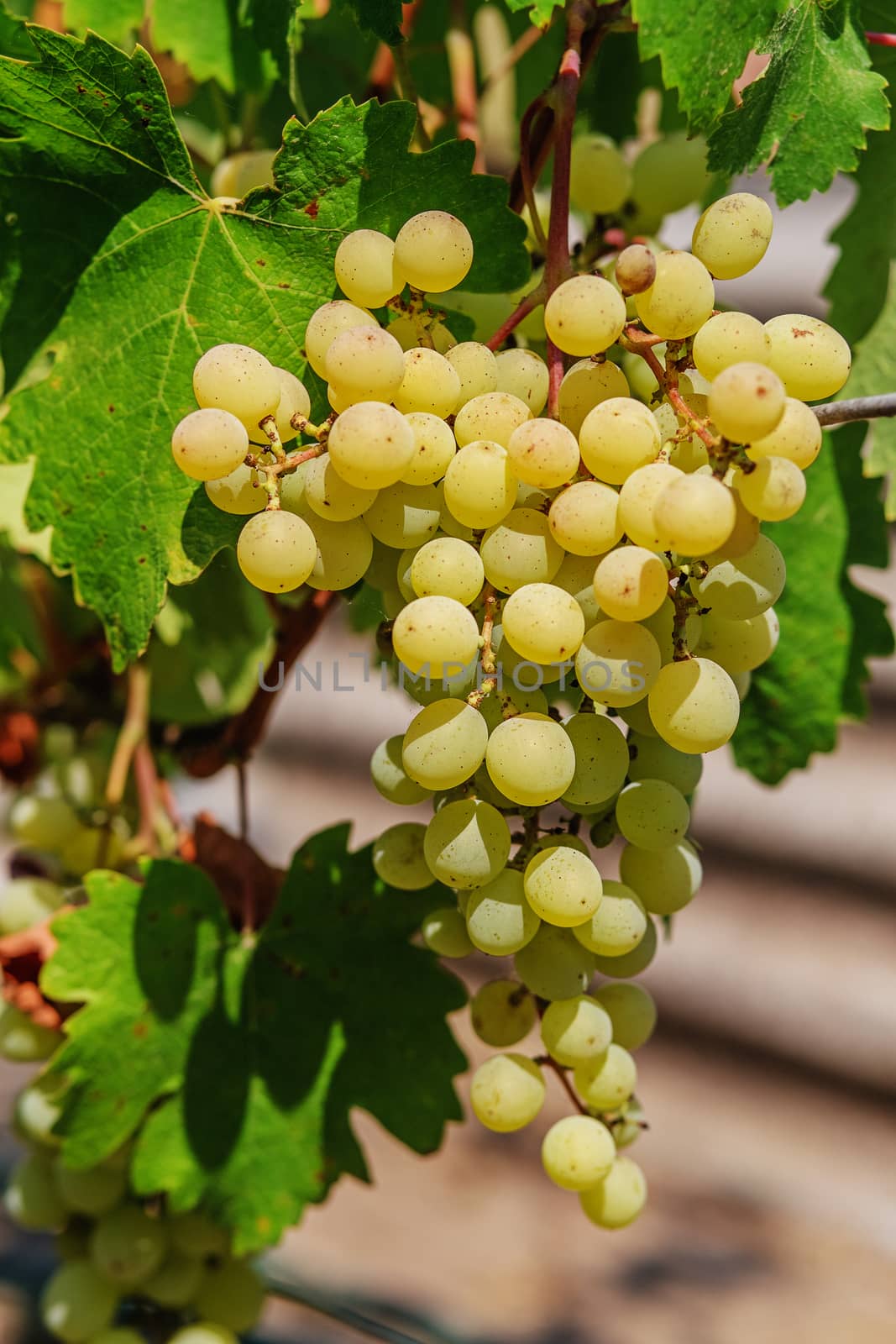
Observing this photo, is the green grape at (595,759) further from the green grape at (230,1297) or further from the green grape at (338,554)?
the green grape at (230,1297)

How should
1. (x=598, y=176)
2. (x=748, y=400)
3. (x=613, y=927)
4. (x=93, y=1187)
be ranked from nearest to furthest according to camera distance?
(x=748, y=400)
(x=613, y=927)
(x=598, y=176)
(x=93, y=1187)

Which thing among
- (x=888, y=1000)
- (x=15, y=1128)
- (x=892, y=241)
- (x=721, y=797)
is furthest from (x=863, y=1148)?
(x=892, y=241)

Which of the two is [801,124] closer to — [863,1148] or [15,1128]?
[15,1128]

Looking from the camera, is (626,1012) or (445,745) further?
(626,1012)

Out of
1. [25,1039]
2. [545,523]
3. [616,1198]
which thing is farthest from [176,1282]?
[545,523]

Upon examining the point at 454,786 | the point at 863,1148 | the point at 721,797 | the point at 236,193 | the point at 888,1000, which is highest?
the point at 236,193

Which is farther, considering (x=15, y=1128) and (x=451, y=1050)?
(x=15, y=1128)

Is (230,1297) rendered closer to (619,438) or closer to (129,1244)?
(129,1244)

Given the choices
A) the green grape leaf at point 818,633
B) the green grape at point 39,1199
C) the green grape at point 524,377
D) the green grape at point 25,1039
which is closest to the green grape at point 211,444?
the green grape at point 524,377
